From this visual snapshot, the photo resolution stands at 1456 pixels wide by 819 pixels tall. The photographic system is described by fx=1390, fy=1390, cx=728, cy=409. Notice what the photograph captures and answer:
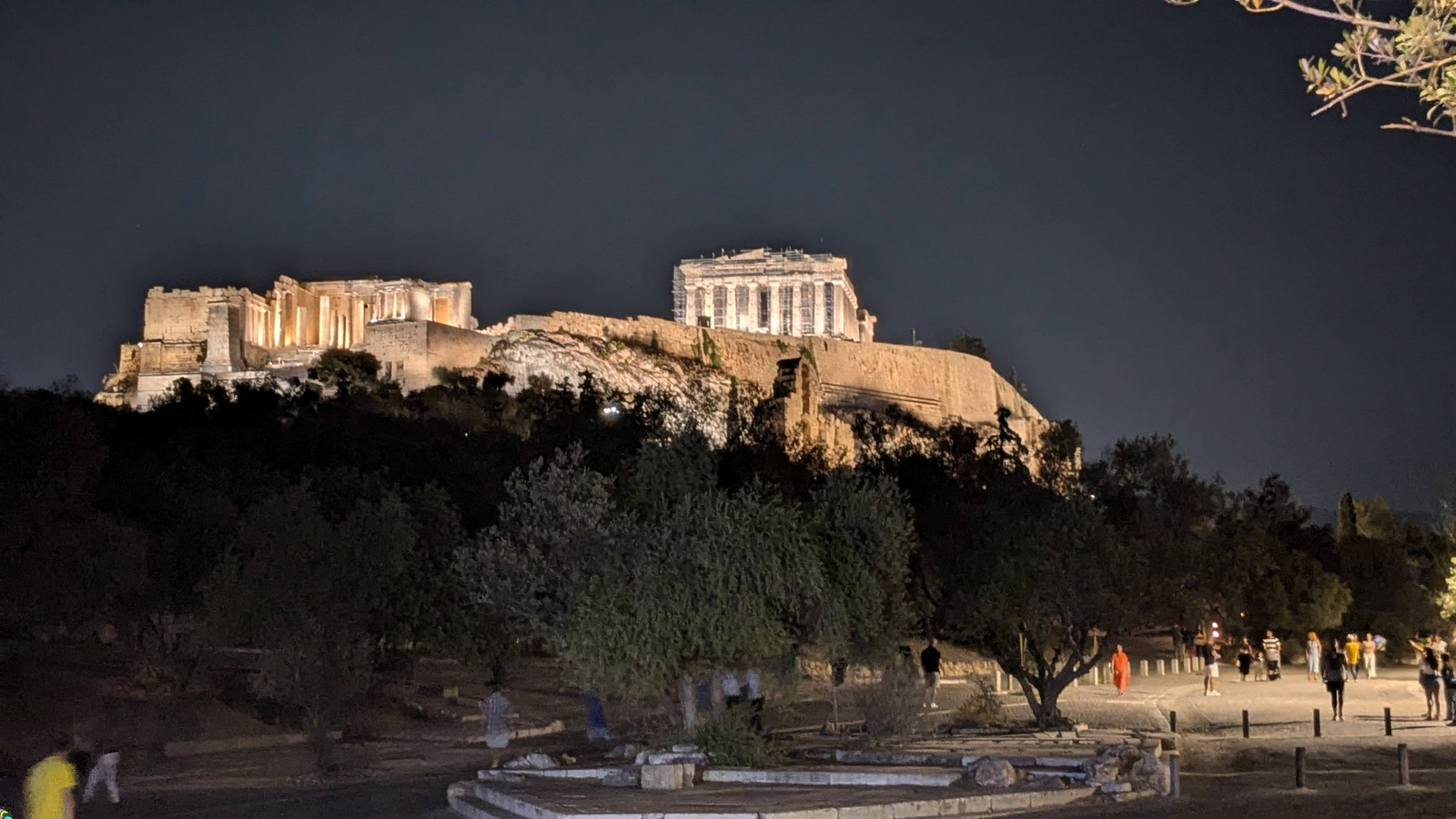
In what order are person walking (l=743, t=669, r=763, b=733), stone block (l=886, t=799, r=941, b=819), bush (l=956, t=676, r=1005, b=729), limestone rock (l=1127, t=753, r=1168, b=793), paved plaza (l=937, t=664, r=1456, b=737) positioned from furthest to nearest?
paved plaza (l=937, t=664, r=1456, b=737) < bush (l=956, t=676, r=1005, b=729) < person walking (l=743, t=669, r=763, b=733) < limestone rock (l=1127, t=753, r=1168, b=793) < stone block (l=886, t=799, r=941, b=819)

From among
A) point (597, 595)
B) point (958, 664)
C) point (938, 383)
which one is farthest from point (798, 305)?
point (597, 595)

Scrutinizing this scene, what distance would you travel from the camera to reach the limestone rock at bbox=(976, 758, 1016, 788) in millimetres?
12656

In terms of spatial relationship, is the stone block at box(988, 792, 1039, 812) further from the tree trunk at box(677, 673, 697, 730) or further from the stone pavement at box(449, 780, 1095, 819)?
the tree trunk at box(677, 673, 697, 730)

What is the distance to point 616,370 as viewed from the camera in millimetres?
64938

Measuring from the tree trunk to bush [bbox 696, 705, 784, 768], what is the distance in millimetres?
191

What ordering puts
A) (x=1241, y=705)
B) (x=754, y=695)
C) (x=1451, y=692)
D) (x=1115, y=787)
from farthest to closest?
1. (x=1241, y=705)
2. (x=1451, y=692)
3. (x=754, y=695)
4. (x=1115, y=787)

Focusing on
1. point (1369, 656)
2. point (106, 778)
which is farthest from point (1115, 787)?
point (1369, 656)

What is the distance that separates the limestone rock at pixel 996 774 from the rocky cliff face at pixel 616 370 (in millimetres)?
45950

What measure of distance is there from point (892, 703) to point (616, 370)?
1942 inches

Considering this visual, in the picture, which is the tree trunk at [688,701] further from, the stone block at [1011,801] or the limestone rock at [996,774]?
the stone block at [1011,801]

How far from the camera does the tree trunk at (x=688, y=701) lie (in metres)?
14.6

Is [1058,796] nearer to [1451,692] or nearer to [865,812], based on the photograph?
[865,812]

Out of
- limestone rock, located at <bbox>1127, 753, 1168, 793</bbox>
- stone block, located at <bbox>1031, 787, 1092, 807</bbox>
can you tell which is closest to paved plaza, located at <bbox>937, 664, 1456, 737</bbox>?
limestone rock, located at <bbox>1127, 753, 1168, 793</bbox>

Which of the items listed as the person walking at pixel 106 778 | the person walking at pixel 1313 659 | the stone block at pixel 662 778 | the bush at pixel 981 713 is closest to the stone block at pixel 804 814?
the stone block at pixel 662 778
